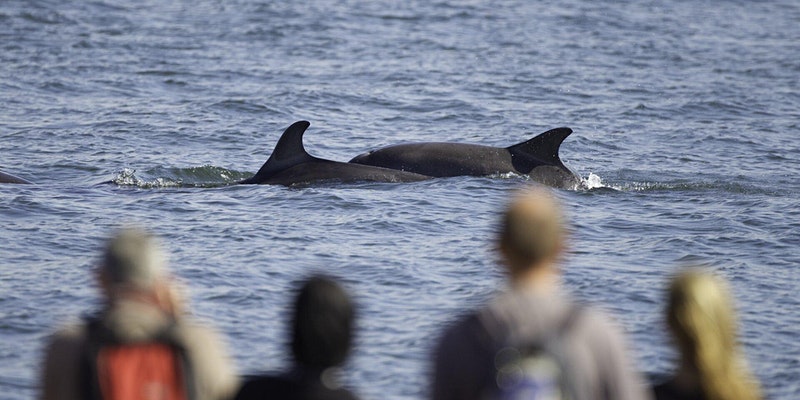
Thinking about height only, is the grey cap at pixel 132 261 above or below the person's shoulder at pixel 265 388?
above

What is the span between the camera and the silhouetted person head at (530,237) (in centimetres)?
421

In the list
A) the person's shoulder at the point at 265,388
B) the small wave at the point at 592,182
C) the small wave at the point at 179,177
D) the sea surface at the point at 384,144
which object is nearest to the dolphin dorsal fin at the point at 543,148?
the sea surface at the point at 384,144

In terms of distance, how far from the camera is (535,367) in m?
4.16

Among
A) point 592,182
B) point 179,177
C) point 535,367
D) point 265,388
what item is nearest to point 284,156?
point 179,177

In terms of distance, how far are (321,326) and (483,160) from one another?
37.4 feet

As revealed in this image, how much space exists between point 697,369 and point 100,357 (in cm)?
206

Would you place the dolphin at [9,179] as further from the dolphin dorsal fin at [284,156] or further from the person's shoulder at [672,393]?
the person's shoulder at [672,393]

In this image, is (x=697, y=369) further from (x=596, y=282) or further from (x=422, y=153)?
(x=422, y=153)

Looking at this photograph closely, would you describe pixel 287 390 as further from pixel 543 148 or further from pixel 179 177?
pixel 179 177

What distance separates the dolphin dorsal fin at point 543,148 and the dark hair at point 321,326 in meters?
11.1

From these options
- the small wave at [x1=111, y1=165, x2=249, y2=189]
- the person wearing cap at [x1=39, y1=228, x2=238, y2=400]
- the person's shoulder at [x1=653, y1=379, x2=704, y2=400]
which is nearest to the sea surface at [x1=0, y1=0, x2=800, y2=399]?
the small wave at [x1=111, y1=165, x2=249, y2=189]

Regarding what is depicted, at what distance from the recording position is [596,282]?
11094mm

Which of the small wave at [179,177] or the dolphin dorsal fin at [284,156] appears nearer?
the dolphin dorsal fin at [284,156]

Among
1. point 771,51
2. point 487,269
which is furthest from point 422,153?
point 771,51
